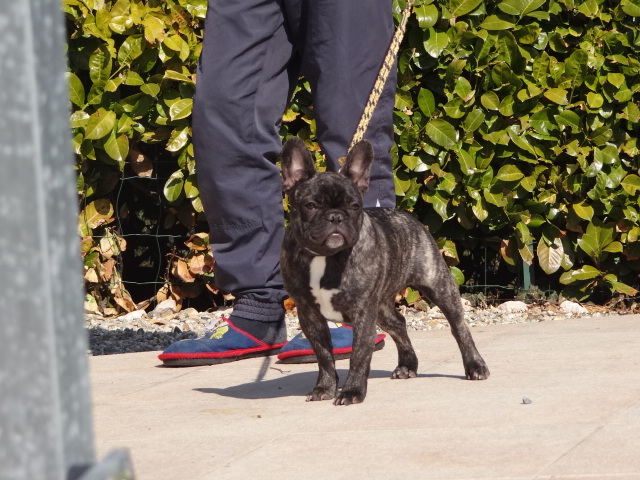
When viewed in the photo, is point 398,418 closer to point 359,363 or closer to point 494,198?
point 359,363

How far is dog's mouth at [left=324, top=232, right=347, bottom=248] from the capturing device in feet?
10.4

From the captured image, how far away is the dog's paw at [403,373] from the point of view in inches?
149

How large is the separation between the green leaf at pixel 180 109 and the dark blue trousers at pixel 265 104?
46.2 inches

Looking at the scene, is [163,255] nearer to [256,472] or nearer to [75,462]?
[256,472]

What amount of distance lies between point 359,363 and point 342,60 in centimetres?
135

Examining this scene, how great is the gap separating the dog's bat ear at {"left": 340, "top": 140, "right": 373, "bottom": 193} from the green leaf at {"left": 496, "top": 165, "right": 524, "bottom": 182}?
7.56ft

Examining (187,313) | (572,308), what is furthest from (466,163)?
(187,313)

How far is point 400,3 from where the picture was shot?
5.54 metres

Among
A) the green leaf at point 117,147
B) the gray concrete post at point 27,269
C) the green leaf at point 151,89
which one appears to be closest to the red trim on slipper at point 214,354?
the green leaf at point 117,147

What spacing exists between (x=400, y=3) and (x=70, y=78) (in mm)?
1837

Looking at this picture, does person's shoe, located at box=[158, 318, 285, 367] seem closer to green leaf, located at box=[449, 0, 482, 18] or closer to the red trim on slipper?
the red trim on slipper

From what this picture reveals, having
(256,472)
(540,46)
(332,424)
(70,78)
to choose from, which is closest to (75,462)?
(256,472)

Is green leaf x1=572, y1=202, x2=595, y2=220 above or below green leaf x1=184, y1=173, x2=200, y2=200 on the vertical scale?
below

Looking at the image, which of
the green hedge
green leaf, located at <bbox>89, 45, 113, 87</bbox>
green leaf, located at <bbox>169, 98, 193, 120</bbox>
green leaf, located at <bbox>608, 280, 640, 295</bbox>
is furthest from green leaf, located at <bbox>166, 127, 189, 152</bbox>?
green leaf, located at <bbox>608, 280, 640, 295</bbox>
